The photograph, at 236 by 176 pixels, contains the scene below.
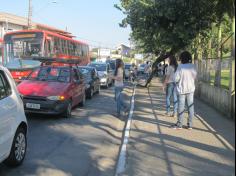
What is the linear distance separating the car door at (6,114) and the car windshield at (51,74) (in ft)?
21.3

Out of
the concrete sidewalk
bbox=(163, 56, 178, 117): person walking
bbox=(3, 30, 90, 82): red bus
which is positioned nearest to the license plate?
the concrete sidewalk

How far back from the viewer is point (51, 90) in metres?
12.3

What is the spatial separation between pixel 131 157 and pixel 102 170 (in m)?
0.79

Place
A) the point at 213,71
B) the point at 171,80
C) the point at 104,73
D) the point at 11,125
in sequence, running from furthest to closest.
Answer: the point at 104,73 < the point at 213,71 < the point at 171,80 < the point at 11,125

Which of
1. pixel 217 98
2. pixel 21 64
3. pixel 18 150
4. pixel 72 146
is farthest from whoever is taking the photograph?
pixel 21 64

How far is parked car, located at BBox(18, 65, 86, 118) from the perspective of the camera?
39.0 ft

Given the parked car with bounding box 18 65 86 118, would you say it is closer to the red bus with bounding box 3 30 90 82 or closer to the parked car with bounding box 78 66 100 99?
the parked car with bounding box 78 66 100 99

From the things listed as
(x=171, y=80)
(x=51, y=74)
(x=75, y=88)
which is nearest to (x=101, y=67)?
(x=75, y=88)

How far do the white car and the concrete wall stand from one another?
6.27 m

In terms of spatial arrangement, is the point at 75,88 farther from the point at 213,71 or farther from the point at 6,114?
the point at 6,114

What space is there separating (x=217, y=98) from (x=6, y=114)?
31.8 ft

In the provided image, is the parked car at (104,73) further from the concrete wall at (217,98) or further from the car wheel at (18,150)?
the car wheel at (18,150)

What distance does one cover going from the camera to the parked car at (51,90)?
11.9 metres

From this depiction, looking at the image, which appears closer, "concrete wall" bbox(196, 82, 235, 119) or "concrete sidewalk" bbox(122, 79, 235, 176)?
"concrete sidewalk" bbox(122, 79, 235, 176)
